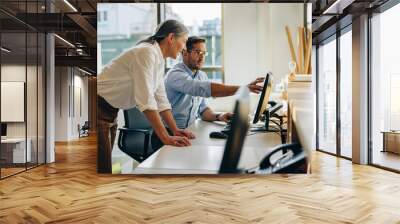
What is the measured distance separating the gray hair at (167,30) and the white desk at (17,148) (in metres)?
2.74

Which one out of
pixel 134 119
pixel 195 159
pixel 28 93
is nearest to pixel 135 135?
pixel 134 119

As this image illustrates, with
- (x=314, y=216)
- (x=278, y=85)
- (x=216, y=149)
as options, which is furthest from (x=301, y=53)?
(x=314, y=216)

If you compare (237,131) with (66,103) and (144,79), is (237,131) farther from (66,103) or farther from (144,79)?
(66,103)

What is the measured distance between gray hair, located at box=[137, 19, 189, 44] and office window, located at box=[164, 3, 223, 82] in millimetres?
68

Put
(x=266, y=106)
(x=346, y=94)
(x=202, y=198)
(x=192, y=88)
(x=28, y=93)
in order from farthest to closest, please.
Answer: (x=346, y=94), (x=28, y=93), (x=192, y=88), (x=266, y=106), (x=202, y=198)

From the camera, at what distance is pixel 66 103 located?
14.5 m

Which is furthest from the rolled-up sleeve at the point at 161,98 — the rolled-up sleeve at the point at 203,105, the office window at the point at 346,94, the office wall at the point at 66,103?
the office wall at the point at 66,103

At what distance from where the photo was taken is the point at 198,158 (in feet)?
18.0

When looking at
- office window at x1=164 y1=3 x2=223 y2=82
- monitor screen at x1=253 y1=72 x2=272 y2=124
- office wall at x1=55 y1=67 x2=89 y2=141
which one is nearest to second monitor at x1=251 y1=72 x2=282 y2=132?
monitor screen at x1=253 y1=72 x2=272 y2=124

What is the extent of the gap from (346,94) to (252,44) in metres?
3.52

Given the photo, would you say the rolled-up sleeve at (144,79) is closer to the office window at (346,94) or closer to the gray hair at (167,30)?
the gray hair at (167,30)

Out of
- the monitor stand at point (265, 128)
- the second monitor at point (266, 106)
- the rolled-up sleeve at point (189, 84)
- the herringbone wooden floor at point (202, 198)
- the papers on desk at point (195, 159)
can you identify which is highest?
the rolled-up sleeve at point (189, 84)

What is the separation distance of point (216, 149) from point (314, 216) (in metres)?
1.95

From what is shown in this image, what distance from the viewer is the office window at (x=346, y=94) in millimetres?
7949
